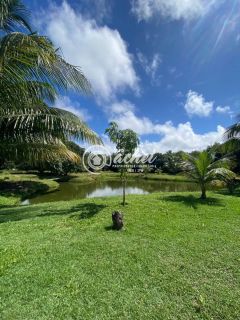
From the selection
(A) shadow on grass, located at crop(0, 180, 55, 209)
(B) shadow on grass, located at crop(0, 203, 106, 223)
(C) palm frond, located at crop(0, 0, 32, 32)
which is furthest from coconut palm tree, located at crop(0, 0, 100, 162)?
(A) shadow on grass, located at crop(0, 180, 55, 209)

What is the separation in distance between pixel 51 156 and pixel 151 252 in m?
4.01

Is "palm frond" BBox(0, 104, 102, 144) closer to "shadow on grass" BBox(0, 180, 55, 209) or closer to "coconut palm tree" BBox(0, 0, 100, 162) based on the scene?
"coconut palm tree" BBox(0, 0, 100, 162)

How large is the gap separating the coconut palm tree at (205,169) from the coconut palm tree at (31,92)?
17.9 feet

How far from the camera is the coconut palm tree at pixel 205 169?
1011 cm

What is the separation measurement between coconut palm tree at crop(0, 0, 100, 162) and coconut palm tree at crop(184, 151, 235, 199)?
17.9 feet

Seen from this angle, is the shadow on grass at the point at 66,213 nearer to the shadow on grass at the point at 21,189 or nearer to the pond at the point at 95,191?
the pond at the point at 95,191

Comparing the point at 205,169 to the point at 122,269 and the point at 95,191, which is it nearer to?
the point at 122,269

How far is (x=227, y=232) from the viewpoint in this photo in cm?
600

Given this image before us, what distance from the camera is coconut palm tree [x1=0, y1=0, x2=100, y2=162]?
4.21 m

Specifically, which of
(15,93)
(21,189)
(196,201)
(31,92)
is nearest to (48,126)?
(31,92)

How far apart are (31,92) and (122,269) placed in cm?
455

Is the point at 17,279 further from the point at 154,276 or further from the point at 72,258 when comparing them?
the point at 154,276

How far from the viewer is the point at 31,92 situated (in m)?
6.23

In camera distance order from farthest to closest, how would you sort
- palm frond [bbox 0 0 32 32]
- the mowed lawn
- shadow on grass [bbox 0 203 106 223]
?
shadow on grass [bbox 0 203 106 223]
palm frond [bbox 0 0 32 32]
the mowed lawn
